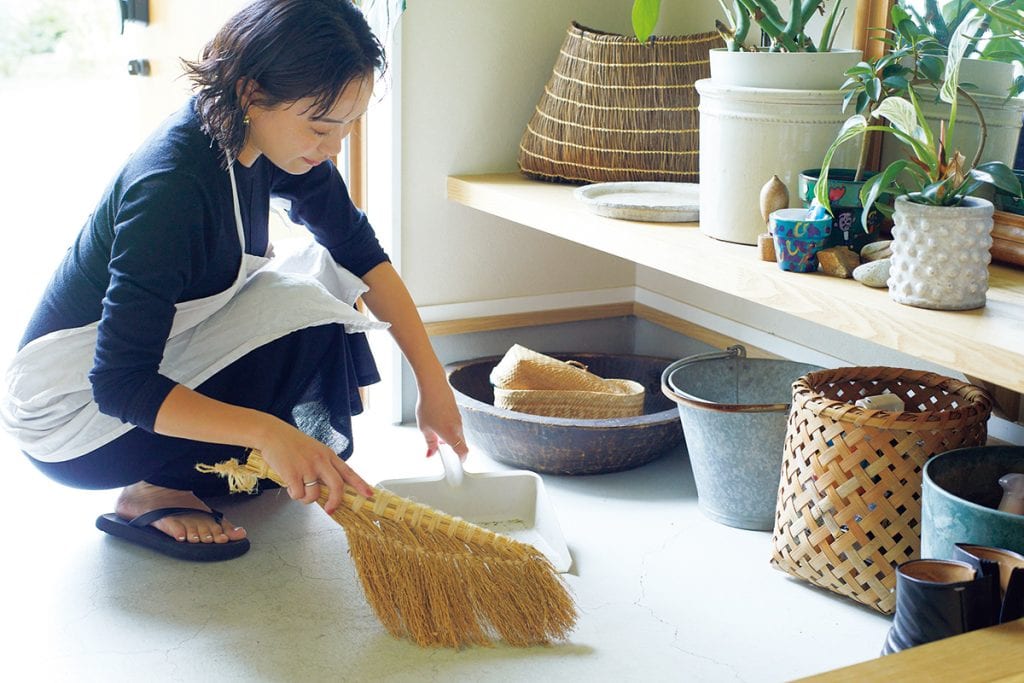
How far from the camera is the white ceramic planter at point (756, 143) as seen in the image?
1571 mm

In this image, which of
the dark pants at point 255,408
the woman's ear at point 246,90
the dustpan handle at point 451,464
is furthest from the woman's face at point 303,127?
the dustpan handle at point 451,464

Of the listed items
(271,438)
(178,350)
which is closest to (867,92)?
(271,438)

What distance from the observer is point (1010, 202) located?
160cm

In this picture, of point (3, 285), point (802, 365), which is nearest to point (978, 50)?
point (802, 365)

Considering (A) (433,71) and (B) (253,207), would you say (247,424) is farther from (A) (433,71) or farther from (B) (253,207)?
(A) (433,71)

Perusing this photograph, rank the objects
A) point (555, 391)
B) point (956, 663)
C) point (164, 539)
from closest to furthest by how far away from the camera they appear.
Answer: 1. point (956, 663)
2. point (164, 539)
3. point (555, 391)

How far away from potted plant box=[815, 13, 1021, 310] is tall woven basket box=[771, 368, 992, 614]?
6.6 inches

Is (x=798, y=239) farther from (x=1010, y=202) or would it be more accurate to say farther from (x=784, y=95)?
(x=1010, y=202)

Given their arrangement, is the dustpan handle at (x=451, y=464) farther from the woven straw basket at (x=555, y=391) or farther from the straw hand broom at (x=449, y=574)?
the woven straw basket at (x=555, y=391)

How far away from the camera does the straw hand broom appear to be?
1.42 m

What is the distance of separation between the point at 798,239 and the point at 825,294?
100mm

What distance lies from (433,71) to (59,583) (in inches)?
45.0

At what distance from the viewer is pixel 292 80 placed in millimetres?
1360

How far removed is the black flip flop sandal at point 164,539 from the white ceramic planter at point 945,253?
988 mm
